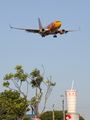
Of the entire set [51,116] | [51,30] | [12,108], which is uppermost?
[51,30]

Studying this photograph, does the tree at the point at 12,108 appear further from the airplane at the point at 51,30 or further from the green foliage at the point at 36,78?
the airplane at the point at 51,30

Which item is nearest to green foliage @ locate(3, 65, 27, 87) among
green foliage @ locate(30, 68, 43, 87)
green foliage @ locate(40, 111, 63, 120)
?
green foliage @ locate(30, 68, 43, 87)

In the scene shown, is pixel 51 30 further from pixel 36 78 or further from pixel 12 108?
pixel 12 108

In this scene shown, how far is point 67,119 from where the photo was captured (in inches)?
1148

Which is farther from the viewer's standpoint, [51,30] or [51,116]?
[51,116]

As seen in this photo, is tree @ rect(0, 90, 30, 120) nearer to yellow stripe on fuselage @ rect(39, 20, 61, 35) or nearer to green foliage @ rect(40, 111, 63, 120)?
yellow stripe on fuselage @ rect(39, 20, 61, 35)

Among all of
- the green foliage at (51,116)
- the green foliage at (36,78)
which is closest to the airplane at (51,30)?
the green foliage at (36,78)

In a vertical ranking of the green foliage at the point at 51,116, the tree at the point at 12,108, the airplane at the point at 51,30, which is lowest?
the green foliage at the point at 51,116

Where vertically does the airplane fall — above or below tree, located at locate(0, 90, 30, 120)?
above

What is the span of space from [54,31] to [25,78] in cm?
1289

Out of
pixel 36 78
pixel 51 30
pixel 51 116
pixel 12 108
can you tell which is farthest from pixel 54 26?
pixel 51 116

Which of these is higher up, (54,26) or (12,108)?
(54,26)

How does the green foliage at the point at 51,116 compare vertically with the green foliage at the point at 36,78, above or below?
below

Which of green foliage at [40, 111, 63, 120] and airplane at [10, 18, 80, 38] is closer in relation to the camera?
airplane at [10, 18, 80, 38]
